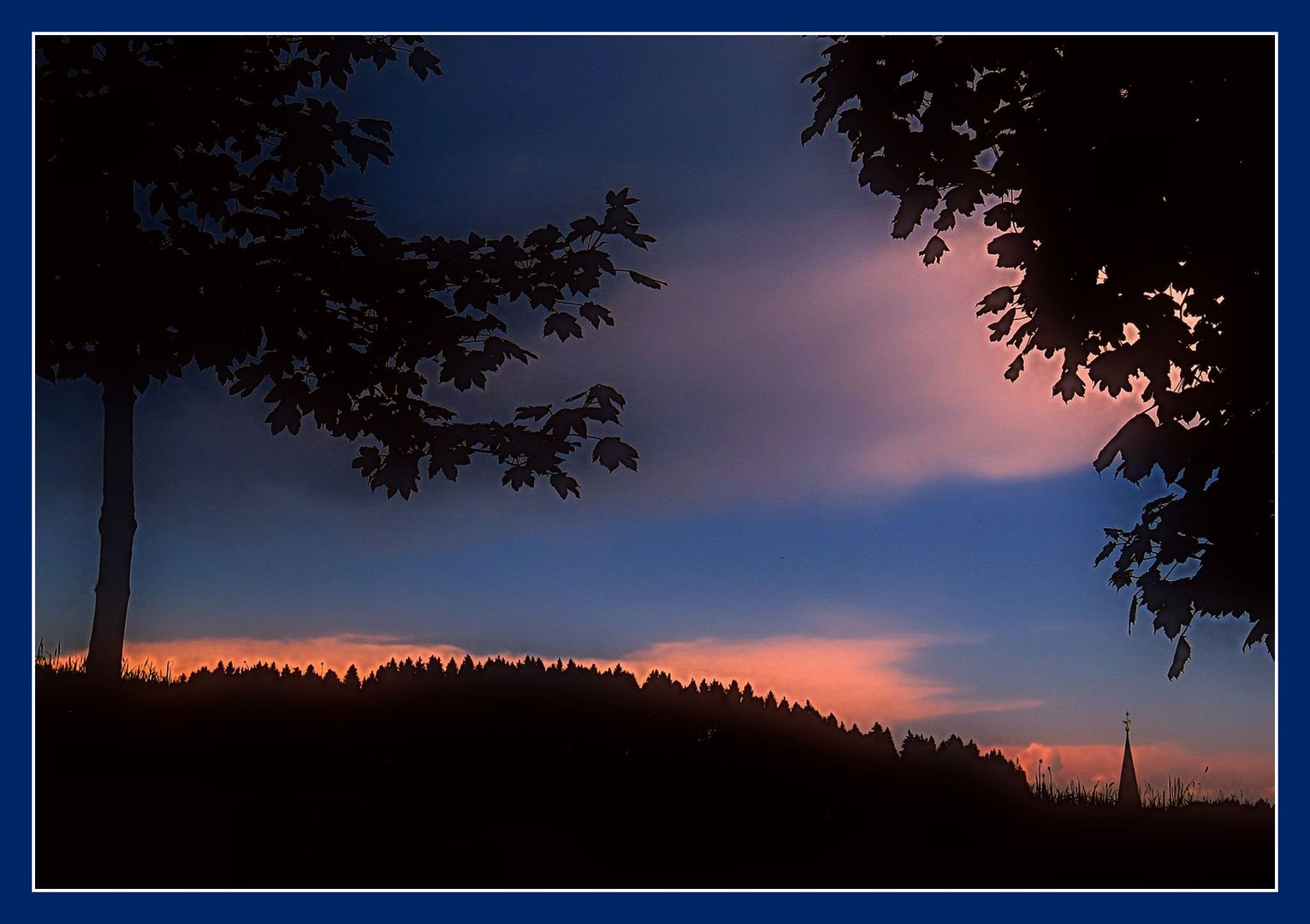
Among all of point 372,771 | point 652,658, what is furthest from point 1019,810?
point 372,771

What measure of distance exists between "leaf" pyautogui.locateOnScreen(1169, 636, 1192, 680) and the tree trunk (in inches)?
247

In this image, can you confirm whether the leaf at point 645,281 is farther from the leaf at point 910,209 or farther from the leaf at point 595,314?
the leaf at point 910,209

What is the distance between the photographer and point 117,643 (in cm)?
709

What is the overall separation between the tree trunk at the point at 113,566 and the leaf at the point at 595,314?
2964 mm

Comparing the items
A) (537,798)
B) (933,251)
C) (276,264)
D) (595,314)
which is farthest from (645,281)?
(537,798)

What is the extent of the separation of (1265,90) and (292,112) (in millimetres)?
5988

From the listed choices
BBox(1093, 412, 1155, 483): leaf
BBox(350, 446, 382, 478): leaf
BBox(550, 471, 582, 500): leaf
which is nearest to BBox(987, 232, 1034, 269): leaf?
BBox(1093, 412, 1155, 483): leaf

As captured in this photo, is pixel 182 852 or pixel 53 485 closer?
pixel 182 852

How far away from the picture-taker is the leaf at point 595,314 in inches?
282

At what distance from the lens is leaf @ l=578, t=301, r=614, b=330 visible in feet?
23.5

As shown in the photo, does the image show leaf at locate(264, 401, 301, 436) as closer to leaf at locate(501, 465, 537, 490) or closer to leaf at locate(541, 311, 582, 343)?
leaf at locate(501, 465, 537, 490)

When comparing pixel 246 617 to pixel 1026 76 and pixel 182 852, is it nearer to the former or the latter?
pixel 182 852

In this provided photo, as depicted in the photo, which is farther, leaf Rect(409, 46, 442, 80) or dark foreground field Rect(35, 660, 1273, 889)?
leaf Rect(409, 46, 442, 80)

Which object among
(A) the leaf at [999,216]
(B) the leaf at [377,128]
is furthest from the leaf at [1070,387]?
(B) the leaf at [377,128]
